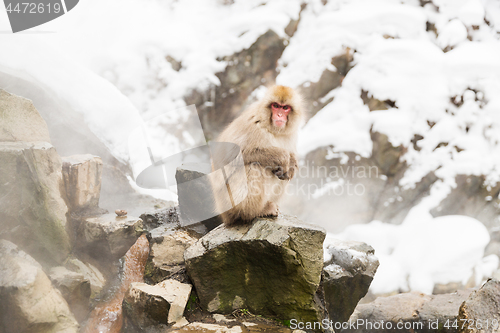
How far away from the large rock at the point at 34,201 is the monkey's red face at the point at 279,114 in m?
1.33

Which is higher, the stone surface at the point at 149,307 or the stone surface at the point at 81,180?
the stone surface at the point at 81,180

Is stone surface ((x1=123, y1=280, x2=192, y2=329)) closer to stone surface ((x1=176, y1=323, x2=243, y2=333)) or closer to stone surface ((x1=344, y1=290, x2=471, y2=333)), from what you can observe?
stone surface ((x1=176, y1=323, x2=243, y2=333))

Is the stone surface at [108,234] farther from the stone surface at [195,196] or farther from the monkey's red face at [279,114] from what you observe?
the monkey's red face at [279,114]

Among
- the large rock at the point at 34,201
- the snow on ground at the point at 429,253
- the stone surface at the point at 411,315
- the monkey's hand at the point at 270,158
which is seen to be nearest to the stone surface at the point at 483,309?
the stone surface at the point at 411,315

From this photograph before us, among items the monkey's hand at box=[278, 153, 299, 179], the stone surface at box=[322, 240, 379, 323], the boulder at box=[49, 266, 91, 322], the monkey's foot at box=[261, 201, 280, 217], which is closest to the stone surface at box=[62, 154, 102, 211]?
the boulder at box=[49, 266, 91, 322]

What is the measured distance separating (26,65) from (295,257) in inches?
74.3

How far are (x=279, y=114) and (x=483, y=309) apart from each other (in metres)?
2.13

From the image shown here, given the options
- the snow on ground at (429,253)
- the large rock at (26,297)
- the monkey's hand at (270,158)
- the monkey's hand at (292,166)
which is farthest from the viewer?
the snow on ground at (429,253)

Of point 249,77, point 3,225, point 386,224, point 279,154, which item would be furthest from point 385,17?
point 3,225

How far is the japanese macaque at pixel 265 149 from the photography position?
2.03 m

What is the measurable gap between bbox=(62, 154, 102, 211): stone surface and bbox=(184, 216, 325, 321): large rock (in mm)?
755

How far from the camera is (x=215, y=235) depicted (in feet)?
7.22

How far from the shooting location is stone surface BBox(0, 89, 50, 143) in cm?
135

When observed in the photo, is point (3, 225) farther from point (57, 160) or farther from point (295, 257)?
point (295, 257)
